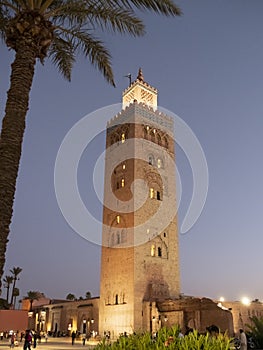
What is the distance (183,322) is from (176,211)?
10.8 m

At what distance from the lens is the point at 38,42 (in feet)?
24.0

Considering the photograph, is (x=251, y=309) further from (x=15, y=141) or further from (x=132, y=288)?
(x=15, y=141)

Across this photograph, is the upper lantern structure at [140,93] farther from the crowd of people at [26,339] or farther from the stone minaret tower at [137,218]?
the crowd of people at [26,339]

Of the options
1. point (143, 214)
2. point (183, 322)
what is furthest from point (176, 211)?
point (183, 322)

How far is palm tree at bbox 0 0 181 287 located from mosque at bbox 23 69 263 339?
19.5 meters

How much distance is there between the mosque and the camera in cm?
2677

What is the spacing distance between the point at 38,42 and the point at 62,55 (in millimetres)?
2916

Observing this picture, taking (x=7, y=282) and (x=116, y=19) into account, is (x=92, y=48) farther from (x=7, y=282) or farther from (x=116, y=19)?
(x=7, y=282)

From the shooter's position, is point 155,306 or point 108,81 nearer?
point 108,81

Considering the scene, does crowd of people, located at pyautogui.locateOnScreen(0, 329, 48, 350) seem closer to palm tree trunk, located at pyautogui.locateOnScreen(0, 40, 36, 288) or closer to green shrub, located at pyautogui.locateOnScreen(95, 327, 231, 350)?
green shrub, located at pyautogui.locateOnScreen(95, 327, 231, 350)

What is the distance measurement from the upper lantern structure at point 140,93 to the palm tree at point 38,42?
27.3 meters

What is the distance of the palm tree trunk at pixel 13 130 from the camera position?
5988 millimetres

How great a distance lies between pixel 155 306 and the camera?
27.2 meters

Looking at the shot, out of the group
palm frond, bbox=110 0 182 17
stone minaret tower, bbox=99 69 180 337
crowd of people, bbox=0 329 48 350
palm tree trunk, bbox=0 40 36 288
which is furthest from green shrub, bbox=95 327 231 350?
stone minaret tower, bbox=99 69 180 337
